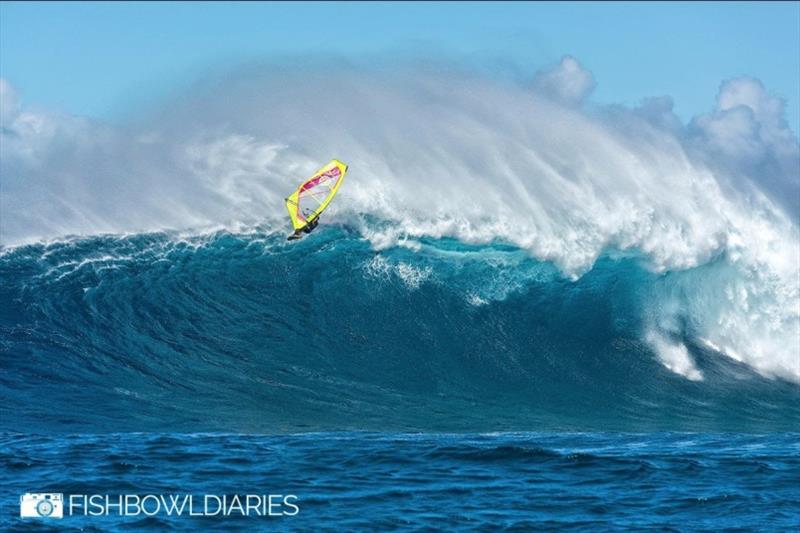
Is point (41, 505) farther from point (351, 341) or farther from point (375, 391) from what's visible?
point (351, 341)

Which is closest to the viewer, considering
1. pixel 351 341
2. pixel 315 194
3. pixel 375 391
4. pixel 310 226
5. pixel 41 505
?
pixel 41 505

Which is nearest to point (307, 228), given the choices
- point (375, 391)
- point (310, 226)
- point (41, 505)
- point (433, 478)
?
point (310, 226)

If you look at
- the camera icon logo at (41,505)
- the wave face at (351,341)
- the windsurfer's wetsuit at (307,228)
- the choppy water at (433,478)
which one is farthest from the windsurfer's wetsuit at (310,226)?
the camera icon logo at (41,505)

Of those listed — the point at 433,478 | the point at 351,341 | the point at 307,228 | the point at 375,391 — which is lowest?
the point at 433,478

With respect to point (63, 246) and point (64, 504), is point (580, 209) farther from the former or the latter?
point (64, 504)

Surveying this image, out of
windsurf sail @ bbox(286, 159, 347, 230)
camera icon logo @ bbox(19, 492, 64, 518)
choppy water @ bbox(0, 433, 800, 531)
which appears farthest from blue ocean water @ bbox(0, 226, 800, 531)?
windsurf sail @ bbox(286, 159, 347, 230)

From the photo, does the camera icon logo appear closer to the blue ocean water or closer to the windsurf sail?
the blue ocean water

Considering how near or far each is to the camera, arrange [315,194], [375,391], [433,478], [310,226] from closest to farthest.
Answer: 1. [433,478]
2. [375,391]
3. [310,226]
4. [315,194]
